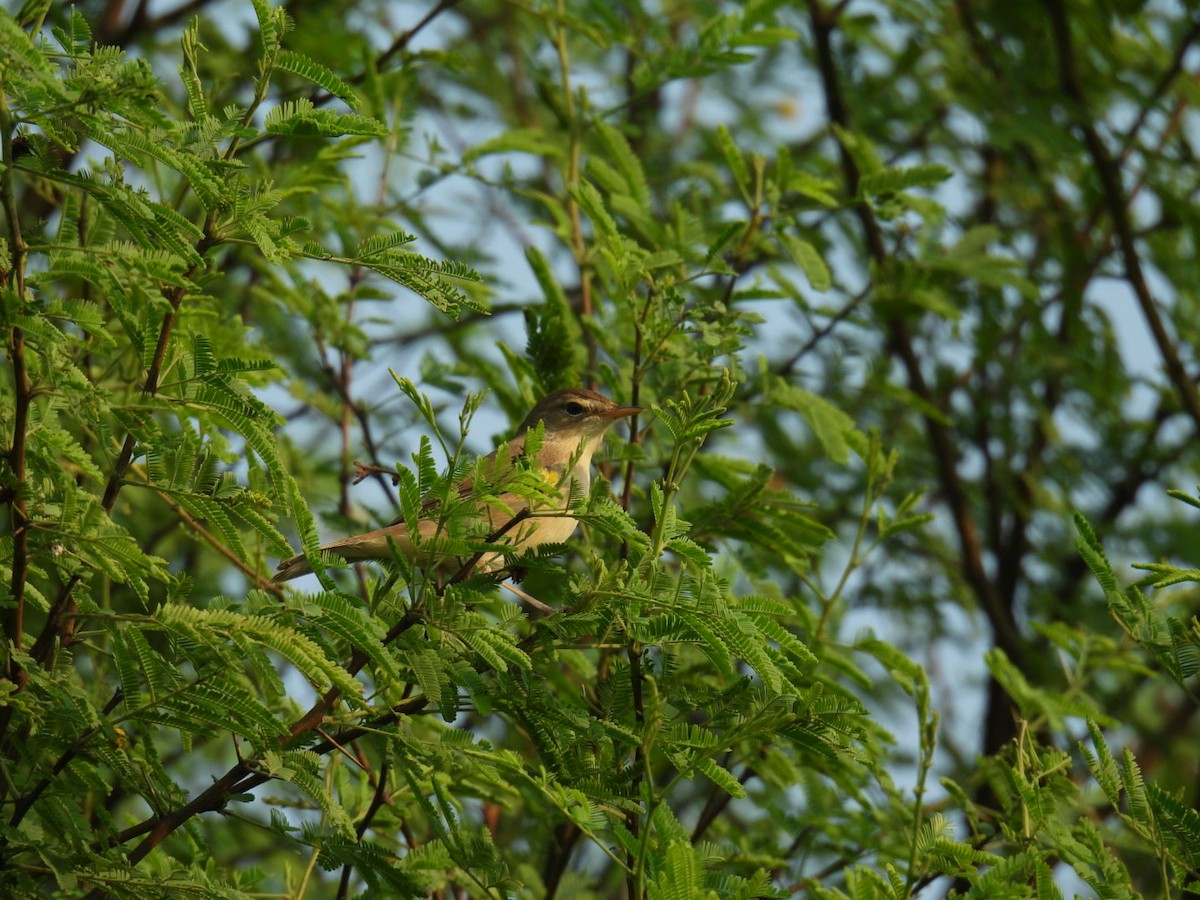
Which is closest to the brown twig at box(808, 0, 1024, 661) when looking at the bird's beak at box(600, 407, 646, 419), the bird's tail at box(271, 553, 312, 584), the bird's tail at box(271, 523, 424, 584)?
the bird's beak at box(600, 407, 646, 419)

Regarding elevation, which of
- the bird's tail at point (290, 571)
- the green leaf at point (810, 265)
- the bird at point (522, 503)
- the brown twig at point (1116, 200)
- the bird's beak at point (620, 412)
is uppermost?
the brown twig at point (1116, 200)

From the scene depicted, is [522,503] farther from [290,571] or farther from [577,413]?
[290,571]

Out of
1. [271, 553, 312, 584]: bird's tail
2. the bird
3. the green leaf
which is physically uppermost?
the green leaf

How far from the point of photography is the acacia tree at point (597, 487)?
112 inches

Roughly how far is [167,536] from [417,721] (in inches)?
109

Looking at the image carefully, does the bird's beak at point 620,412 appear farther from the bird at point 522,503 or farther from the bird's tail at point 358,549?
the bird's tail at point 358,549

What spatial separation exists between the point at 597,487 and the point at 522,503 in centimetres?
161

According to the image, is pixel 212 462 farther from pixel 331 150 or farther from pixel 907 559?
pixel 907 559

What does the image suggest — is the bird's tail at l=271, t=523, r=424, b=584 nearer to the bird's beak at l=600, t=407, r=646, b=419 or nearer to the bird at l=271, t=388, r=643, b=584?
the bird at l=271, t=388, r=643, b=584

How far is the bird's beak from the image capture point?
4090mm

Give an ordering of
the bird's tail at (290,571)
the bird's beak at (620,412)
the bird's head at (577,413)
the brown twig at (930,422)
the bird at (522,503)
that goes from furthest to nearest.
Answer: the brown twig at (930,422) → the bird's head at (577,413) → the bird's beak at (620,412) → the bird's tail at (290,571) → the bird at (522,503)

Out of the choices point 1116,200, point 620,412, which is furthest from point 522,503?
point 1116,200

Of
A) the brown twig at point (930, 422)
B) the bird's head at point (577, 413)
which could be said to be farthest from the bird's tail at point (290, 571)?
the brown twig at point (930, 422)

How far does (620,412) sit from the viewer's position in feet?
14.3
